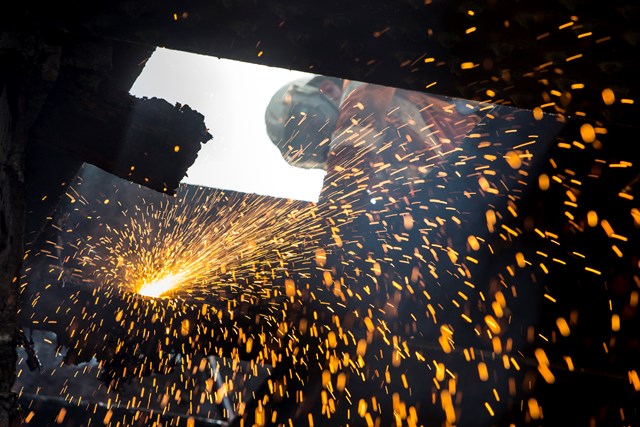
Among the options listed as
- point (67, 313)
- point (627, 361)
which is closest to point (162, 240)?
point (67, 313)

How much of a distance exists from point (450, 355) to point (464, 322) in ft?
0.67

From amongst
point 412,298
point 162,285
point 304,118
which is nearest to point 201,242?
point 162,285

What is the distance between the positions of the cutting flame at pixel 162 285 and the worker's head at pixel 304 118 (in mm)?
2806

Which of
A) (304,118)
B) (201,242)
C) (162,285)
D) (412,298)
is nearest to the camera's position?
(412,298)

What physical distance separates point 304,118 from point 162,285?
10.2 feet

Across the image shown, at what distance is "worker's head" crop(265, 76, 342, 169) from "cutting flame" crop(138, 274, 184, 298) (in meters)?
2.81

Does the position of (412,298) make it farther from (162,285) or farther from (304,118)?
(304,118)

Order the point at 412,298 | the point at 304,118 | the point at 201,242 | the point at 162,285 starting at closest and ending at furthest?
the point at 412,298 → the point at 162,285 → the point at 201,242 → the point at 304,118

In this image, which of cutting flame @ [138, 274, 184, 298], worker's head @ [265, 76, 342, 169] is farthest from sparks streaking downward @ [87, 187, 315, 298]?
worker's head @ [265, 76, 342, 169]

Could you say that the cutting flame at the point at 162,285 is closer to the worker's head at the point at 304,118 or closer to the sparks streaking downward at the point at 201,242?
the sparks streaking downward at the point at 201,242

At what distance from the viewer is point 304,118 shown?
240 inches

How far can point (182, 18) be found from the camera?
1470 millimetres

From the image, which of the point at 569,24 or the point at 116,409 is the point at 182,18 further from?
the point at 116,409

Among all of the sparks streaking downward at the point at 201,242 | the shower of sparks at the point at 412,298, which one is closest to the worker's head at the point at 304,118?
the sparks streaking downward at the point at 201,242
